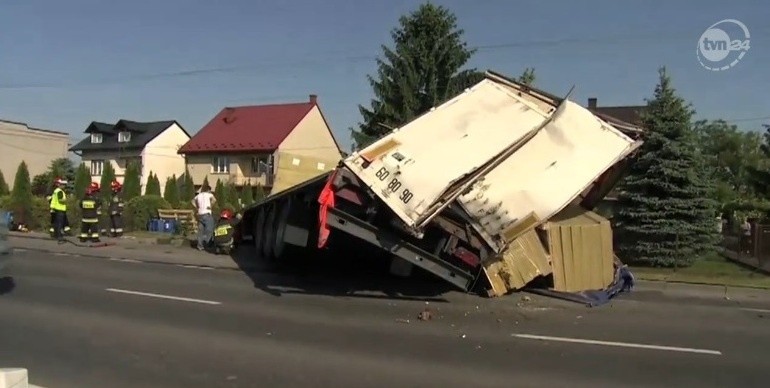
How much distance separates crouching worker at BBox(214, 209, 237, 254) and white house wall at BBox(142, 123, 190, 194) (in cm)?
4474

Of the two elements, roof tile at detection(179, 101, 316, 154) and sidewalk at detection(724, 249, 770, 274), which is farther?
roof tile at detection(179, 101, 316, 154)

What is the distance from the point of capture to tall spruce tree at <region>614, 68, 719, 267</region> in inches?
683

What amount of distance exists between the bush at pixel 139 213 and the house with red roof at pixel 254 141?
26.7 metres

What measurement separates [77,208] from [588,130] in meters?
17.7

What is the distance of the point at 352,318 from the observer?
30.1 ft

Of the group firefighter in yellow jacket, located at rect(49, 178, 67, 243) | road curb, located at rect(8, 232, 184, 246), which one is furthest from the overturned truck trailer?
firefighter in yellow jacket, located at rect(49, 178, 67, 243)

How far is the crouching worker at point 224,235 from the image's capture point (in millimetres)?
16438

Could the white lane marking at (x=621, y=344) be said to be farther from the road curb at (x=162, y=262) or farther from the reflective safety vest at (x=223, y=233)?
the reflective safety vest at (x=223, y=233)

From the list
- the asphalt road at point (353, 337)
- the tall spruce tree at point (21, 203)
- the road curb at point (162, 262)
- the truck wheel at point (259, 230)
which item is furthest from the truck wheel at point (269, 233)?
the tall spruce tree at point (21, 203)

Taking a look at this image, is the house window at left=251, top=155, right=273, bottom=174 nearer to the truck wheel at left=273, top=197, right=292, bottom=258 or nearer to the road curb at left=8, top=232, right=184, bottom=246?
the road curb at left=8, top=232, right=184, bottom=246

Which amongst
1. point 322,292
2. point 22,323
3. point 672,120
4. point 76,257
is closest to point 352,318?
point 322,292

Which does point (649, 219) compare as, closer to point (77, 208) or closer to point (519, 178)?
point (519, 178)

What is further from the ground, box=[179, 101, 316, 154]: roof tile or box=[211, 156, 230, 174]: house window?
box=[179, 101, 316, 154]: roof tile

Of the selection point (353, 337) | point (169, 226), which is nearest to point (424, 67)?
point (169, 226)
